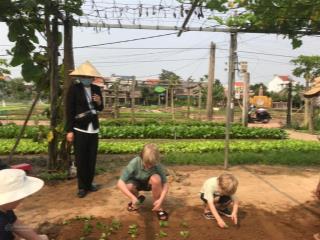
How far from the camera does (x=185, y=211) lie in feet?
18.2

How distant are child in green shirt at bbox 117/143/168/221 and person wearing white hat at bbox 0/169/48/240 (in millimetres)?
2081

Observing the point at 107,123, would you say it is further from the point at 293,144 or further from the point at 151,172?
the point at 151,172

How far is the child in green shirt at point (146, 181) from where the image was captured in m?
5.22

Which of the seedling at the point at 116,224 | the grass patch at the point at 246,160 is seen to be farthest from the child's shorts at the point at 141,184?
the grass patch at the point at 246,160

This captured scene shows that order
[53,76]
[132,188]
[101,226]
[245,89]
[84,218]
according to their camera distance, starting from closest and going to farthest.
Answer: [101,226] < [84,218] < [132,188] < [53,76] < [245,89]

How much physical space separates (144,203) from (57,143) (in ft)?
7.35

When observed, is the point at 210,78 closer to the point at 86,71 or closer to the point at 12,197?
the point at 86,71

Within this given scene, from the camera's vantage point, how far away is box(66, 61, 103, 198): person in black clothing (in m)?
6.15

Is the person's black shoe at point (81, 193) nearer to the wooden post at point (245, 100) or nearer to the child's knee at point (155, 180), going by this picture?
the child's knee at point (155, 180)

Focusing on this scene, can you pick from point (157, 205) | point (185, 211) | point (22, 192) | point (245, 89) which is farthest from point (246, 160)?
point (245, 89)

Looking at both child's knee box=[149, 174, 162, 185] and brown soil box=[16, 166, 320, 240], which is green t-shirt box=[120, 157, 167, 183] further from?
brown soil box=[16, 166, 320, 240]

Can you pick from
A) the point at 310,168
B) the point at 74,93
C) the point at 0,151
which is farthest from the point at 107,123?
the point at 74,93

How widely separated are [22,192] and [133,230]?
2104 millimetres

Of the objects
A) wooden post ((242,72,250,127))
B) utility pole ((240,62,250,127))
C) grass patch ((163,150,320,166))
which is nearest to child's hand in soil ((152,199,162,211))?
grass patch ((163,150,320,166))
